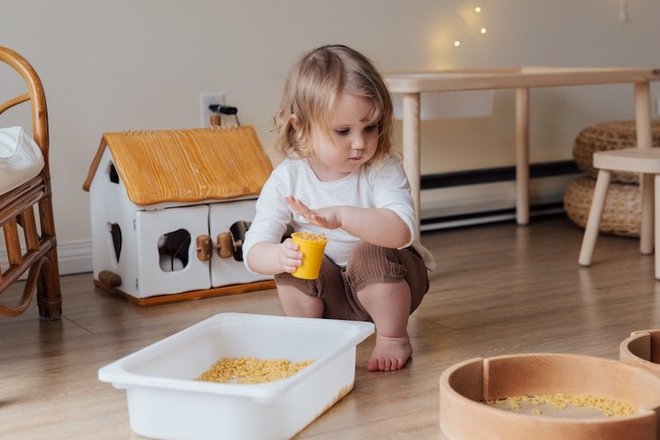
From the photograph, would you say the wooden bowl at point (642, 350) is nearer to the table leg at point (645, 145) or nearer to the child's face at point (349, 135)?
the child's face at point (349, 135)

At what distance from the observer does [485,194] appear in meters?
3.52

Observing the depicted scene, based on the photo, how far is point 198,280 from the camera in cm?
251

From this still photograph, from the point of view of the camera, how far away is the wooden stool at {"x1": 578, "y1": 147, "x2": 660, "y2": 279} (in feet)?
8.62

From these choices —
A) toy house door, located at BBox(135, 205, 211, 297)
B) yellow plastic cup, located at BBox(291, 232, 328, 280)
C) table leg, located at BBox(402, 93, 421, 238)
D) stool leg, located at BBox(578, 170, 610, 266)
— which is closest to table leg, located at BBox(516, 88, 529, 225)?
stool leg, located at BBox(578, 170, 610, 266)

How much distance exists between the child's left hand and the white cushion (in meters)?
0.56

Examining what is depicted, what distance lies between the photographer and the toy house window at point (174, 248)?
2.51m

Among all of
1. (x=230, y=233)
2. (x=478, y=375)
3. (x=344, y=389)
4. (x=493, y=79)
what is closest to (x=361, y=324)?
(x=344, y=389)

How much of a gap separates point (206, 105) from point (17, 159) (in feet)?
3.11

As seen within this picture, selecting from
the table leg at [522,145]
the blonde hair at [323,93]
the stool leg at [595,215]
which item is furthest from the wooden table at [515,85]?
the blonde hair at [323,93]

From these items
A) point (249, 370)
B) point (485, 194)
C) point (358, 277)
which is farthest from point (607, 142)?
point (249, 370)

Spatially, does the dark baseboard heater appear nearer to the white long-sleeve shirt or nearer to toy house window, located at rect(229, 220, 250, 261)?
toy house window, located at rect(229, 220, 250, 261)

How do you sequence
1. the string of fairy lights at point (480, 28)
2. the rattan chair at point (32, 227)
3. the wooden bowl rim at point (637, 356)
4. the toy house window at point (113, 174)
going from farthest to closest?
the string of fairy lights at point (480, 28) → the toy house window at point (113, 174) → the rattan chair at point (32, 227) → the wooden bowl rim at point (637, 356)

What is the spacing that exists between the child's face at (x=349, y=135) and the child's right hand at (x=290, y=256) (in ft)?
0.70

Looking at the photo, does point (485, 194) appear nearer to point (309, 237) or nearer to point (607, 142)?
point (607, 142)
